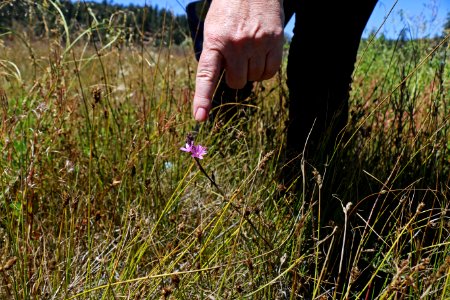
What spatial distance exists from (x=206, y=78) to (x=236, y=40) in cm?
9

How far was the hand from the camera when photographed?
0.93 m

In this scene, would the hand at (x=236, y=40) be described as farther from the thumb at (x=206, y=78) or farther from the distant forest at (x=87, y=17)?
the distant forest at (x=87, y=17)

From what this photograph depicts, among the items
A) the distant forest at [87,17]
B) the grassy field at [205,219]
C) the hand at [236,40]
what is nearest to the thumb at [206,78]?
the hand at [236,40]

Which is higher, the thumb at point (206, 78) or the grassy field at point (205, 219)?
the thumb at point (206, 78)

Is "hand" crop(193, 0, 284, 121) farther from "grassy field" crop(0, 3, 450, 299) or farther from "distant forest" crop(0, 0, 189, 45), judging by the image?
"distant forest" crop(0, 0, 189, 45)

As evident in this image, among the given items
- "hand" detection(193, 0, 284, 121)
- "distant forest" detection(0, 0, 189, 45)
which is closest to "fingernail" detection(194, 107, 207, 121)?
"hand" detection(193, 0, 284, 121)

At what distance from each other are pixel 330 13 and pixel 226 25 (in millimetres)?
726

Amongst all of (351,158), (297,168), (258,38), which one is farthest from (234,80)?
(351,158)

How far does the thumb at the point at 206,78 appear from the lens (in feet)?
3.08

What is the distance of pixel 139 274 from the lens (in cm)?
125

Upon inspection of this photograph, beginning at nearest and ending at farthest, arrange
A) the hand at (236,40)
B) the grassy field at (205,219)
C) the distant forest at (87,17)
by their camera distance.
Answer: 1. the hand at (236,40)
2. the grassy field at (205,219)
3. the distant forest at (87,17)

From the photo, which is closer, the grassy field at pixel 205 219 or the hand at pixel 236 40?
the hand at pixel 236 40

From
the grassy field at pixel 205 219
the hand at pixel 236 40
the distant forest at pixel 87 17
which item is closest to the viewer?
the hand at pixel 236 40

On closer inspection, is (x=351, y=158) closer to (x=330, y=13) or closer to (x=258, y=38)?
(x=330, y=13)
